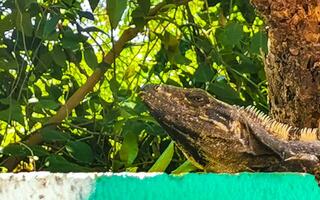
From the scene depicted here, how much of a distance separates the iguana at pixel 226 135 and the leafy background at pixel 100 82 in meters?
0.26

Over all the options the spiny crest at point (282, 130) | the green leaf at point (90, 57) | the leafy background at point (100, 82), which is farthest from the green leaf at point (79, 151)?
the spiny crest at point (282, 130)

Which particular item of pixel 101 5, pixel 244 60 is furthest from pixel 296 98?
pixel 101 5

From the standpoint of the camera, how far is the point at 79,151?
1106 mm

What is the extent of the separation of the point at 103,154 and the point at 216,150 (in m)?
0.50

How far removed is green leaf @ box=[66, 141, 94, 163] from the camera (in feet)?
3.62

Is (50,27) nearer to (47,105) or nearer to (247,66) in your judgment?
(47,105)

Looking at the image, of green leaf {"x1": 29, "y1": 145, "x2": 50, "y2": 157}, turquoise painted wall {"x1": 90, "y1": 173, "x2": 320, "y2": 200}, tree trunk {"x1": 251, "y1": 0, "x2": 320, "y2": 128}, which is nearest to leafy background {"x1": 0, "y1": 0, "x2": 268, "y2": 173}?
green leaf {"x1": 29, "y1": 145, "x2": 50, "y2": 157}

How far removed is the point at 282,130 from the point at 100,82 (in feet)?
1.67

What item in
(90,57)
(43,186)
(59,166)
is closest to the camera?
(43,186)

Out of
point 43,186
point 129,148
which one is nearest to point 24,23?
point 129,148

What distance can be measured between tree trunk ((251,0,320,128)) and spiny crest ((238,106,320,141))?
0.09 ft

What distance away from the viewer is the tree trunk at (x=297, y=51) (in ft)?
2.64

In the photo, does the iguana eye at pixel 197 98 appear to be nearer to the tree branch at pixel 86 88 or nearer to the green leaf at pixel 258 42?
the green leaf at pixel 258 42

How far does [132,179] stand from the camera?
1.57ft
